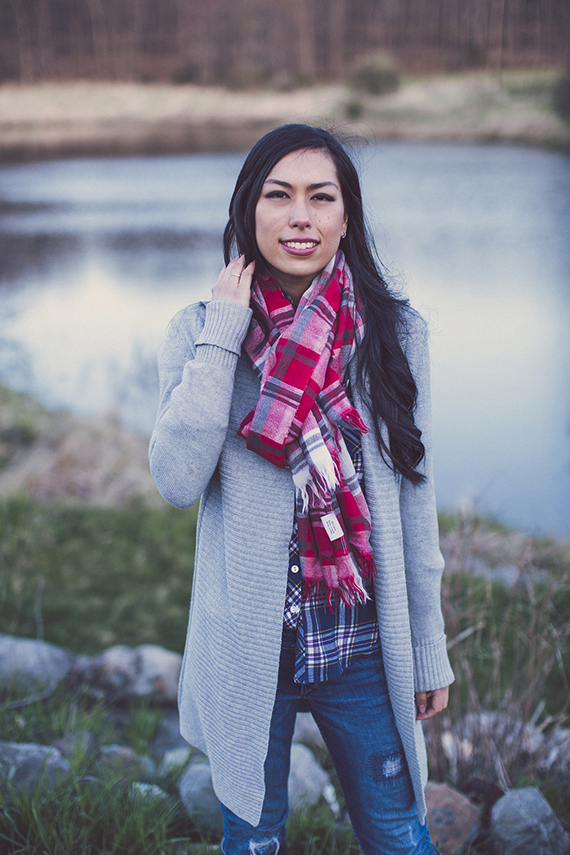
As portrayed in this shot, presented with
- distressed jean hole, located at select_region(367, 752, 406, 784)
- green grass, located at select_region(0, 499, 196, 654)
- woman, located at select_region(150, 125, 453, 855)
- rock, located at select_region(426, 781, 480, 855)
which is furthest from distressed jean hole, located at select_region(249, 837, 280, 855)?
green grass, located at select_region(0, 499, 196, 654)

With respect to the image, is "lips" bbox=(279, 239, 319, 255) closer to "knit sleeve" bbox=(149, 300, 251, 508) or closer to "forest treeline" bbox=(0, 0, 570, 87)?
"knit sleeve" bbox=(149, 300, 251, 508)

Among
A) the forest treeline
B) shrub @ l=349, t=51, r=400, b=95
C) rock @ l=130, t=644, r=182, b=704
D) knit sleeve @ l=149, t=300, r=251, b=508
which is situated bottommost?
rock @ l=130, t=644, r=182, b=704

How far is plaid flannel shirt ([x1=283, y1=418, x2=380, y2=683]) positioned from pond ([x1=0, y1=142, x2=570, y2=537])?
3.64m

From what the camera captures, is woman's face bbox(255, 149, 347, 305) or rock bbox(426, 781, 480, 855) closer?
woman's face bbox(255, 149, 347, 305)

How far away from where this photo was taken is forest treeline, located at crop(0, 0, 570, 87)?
17.1 feet

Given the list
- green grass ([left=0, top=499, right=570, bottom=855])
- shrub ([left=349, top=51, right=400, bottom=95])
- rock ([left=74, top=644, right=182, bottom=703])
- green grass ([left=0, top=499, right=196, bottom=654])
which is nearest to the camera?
green grass ([left=0, top=499, right=570, bottom=855])

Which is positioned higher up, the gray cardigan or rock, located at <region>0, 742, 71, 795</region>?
the gray cardigan

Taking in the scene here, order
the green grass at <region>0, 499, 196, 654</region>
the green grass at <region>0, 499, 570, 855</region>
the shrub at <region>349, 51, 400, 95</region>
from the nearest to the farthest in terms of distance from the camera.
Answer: the green grass at <region>0, 499, 570, 855</region> → the green grass at <region>0, 499, 196, 654</region> → the shrub at <region>349, 51, 400, 95</region>

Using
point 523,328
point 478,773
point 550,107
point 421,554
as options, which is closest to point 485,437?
point 523,328

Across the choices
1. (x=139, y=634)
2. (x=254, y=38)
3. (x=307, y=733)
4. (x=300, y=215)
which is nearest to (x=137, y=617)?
(x=139, y=634)

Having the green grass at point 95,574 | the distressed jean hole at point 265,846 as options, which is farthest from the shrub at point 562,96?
the distressed jean hole at point 265,846

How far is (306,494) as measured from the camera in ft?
3.92

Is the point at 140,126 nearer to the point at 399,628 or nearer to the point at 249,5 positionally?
the point at 249,5

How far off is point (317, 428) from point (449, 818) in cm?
132
